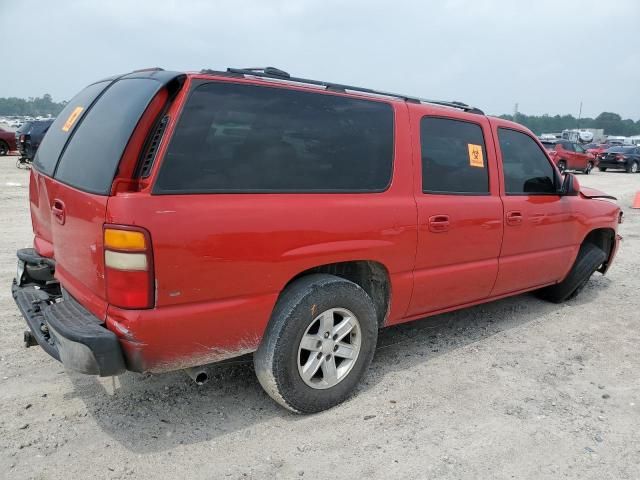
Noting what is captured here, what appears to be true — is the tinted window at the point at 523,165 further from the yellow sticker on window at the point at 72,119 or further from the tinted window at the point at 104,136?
the yellow sticker on window at the point at 72,119

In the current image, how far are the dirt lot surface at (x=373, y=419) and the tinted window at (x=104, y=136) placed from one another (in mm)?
1315

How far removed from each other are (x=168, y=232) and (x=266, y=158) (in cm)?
68

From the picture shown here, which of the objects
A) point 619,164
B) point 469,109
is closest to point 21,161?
point 469,109

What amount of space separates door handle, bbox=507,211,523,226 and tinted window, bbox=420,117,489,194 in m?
0.30

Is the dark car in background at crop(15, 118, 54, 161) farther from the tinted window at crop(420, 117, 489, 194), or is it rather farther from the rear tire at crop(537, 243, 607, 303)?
the rear tire at crop(537, 243, 607, 303)

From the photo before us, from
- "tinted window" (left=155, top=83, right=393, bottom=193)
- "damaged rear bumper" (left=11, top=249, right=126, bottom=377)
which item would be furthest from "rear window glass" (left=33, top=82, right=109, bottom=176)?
"tinted window" (left=155, top=83, right=393, bottom=193)

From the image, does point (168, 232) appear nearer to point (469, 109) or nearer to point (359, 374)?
point (359, 374)

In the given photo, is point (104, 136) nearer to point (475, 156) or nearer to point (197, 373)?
point (197, 373)

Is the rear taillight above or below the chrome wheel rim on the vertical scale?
above

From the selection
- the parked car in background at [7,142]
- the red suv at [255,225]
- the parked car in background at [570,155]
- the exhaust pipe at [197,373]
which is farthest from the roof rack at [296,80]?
the parked car in background at [570,155]

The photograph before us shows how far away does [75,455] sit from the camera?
8.49 ft

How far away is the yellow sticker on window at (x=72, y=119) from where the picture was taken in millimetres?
3166

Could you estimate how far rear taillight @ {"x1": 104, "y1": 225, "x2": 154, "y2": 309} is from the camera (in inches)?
90.7

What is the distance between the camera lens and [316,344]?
9.80ft
